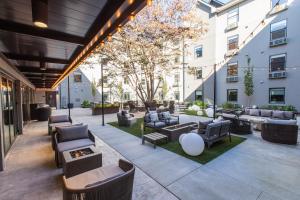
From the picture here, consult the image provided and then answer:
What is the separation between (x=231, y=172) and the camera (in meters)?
3.68

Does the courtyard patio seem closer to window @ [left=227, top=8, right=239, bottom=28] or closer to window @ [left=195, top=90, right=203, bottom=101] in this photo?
window @ [left=195, top=90, right=203, bottom=101]

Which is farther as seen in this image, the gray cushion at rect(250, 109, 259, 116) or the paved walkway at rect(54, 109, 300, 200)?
the gray cushion at rect(250, 109, 259, 116)

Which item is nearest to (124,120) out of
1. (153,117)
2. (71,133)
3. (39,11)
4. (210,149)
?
(153,117)

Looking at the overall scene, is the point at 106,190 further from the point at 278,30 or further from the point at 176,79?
the point at 176,79

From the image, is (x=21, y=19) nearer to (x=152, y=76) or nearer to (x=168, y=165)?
(x=168, y=165)

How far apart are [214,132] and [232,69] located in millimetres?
11623

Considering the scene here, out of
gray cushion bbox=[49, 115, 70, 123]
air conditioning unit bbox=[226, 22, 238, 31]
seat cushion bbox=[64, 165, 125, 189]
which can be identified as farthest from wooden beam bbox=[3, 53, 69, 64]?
air conditioning unit bbox=[226, 22, 238, 31]

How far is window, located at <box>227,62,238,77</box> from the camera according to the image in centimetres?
1435

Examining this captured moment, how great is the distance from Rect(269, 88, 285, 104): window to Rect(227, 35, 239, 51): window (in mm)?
4982

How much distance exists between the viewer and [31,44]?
360 cm

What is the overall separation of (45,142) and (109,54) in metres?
6.90

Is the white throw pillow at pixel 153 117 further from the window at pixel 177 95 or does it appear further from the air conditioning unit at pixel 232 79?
the window at pixel 177 95

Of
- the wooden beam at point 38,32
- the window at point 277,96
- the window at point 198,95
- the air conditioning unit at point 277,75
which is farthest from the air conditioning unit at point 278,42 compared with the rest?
the wooden beam at point 38,32

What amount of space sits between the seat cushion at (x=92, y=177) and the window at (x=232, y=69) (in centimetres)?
1488
